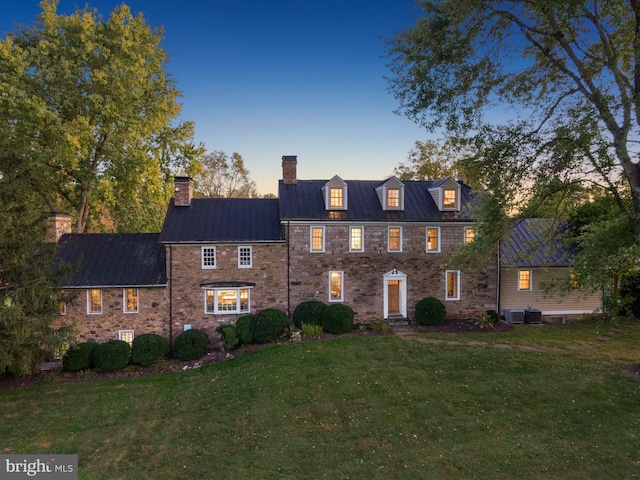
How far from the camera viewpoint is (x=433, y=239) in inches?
805

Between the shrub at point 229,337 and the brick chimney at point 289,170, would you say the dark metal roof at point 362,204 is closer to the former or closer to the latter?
the brick chimney at point 289,170

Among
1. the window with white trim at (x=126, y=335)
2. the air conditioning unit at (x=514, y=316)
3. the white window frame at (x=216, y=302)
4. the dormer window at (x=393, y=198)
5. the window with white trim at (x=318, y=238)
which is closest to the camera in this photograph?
the window with white trim at (x=126, y=335)

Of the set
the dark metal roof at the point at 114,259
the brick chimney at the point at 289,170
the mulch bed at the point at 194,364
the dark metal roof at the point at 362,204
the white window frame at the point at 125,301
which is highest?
the brick chimney at the point at 289,170

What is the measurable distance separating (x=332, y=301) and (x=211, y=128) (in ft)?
→ 52.5

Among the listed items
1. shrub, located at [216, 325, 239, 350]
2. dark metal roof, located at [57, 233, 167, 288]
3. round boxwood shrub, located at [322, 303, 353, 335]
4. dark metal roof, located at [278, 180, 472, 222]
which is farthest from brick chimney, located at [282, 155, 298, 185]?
shrub, located at [216, 325, 239, 350]

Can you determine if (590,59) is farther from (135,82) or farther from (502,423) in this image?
(135,82)

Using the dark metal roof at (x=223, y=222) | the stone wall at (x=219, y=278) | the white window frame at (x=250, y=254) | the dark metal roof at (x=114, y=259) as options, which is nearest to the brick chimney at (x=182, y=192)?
the dark metal roof at (x=223, y=222)

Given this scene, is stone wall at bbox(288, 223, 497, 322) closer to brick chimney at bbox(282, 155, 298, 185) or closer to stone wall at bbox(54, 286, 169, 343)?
brick chimney at bbox(282, 155, 298, 185)

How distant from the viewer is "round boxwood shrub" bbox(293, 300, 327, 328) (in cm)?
1866

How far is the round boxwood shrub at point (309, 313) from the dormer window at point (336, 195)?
5.36 meters

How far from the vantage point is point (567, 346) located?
16328mm

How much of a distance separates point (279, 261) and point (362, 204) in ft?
18.9

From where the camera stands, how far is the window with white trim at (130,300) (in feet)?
60.0

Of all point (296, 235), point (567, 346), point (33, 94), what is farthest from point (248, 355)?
point (33, 94)
